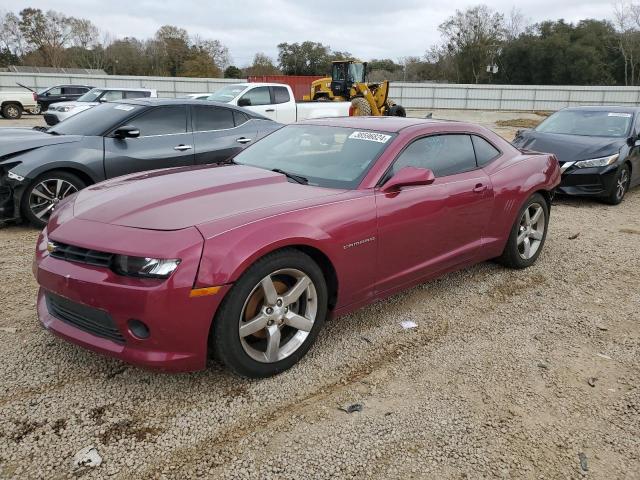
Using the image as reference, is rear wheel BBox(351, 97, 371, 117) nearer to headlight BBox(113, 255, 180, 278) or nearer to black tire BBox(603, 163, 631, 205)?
black tire BBox(603, 163, 631, 205)

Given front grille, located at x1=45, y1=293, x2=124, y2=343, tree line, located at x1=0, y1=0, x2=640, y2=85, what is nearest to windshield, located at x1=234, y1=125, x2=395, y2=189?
front grille, located at x1=45, y1=293, x2=124, y2=343

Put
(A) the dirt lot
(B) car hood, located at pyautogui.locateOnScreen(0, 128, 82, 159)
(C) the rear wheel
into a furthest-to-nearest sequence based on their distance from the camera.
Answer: (C) the rear wheel < (B) car hood, located at pyautogui.locateOnScreen(0, 128, 82, 159) < (A) the dirt lot

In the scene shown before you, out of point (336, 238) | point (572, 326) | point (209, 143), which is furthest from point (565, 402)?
point (209, 143)

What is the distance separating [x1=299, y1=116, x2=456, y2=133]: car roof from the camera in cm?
379

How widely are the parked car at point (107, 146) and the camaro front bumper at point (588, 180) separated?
4.84m

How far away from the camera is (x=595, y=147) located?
7.69 metres

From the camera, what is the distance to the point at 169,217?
2684mm

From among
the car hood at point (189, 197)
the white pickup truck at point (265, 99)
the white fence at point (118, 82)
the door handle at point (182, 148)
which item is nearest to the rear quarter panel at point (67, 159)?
the door handle at point (182, 148)

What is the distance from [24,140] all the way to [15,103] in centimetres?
1991

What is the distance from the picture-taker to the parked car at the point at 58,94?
22.3 m

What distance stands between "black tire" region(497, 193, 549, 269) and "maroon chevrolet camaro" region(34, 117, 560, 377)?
332 millimetres

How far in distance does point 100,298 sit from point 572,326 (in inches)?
130

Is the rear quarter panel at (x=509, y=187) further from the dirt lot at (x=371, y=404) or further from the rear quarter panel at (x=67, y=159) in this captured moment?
the rear quarter panel at (x=67, y=159)

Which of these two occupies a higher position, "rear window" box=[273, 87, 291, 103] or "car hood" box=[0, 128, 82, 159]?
"rear window" box=[273, 87, 291, 103]
